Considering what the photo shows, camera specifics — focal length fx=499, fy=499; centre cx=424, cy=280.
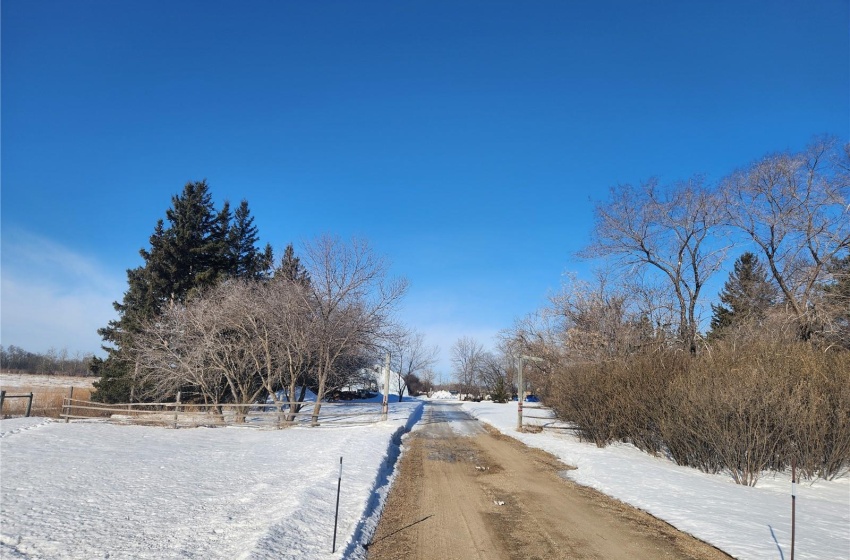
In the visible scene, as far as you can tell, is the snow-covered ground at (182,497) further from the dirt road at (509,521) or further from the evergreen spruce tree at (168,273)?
the evergreen spruce tree at (168,273)

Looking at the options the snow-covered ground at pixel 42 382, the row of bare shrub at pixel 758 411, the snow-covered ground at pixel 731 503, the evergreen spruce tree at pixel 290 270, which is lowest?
the snow-covered ground at pixel 42 382

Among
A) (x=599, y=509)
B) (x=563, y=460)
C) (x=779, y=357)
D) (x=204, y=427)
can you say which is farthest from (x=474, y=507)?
(x=204, y=427)

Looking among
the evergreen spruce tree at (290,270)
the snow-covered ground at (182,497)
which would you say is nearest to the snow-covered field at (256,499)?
the snow-covered ground at (182,497)

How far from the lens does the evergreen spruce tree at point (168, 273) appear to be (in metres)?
30.1

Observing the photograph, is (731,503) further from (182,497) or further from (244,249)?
(244,249)

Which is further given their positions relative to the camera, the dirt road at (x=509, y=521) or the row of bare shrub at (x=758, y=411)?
the row of bare shrub at (x=758, y=411)

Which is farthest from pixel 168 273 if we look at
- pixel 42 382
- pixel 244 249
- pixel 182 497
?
pixel 42 382

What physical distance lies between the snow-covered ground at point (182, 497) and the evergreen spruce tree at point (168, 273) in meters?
15.1

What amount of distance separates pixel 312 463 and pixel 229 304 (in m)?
13.2

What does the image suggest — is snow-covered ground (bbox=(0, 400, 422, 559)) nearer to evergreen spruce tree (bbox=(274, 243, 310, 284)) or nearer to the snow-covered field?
the snow-covered field

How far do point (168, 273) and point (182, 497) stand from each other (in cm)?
2679

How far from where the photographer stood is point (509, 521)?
7.82m

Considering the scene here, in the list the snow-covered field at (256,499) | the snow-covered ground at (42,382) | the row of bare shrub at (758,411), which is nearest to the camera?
the snow-covered field at (256,499)

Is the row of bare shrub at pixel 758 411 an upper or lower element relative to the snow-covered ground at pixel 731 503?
upper
